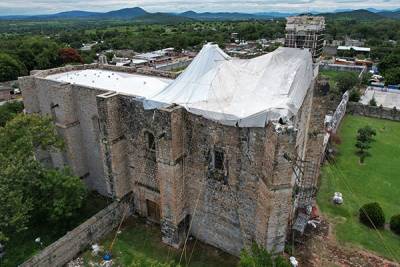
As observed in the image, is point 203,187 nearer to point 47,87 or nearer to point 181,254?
point 181,254

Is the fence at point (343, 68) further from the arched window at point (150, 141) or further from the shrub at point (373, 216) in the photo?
the arched window at point (150, 141)

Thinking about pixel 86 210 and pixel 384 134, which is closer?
pixel 86 210

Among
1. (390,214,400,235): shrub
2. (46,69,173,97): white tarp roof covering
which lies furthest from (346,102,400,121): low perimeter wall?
(46,69,173,97): white tarp roof covering

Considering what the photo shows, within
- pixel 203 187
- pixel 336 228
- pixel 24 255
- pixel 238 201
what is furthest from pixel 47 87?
pixel 336 228

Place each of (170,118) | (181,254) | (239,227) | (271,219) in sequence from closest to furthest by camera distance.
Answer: (271,219), (170,118), (239,227), (181,254)

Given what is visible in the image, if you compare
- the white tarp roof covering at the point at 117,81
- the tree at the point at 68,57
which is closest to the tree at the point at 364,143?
→ the white tarp roof covering at the point at 117,81

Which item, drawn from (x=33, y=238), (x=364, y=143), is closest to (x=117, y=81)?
(x=33, y=238)
